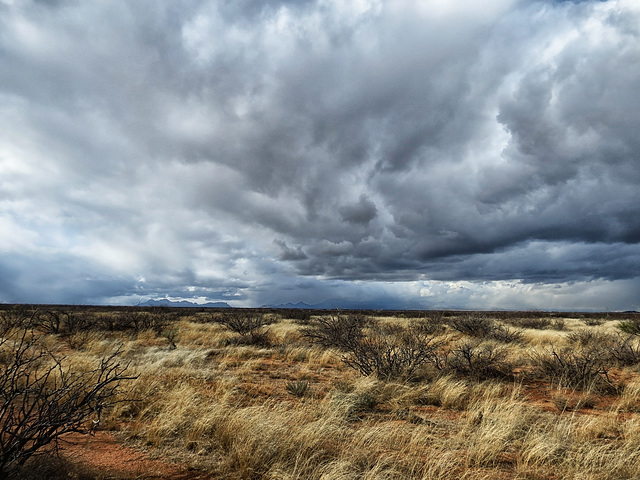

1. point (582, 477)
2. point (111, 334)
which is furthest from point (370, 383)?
point (111, 334)

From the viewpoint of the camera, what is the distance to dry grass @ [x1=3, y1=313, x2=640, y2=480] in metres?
4.45

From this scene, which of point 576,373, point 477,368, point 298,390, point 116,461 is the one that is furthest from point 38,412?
point 576,373

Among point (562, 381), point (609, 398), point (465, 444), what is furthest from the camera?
point (562, 381)

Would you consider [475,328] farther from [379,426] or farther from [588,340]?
[379,426]

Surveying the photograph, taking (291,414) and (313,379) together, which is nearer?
(291,414)

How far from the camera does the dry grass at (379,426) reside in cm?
445

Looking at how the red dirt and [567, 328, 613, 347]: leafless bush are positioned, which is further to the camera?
[567, 328, 613, 347]: leafless bush

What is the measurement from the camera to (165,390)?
7504 millimetres

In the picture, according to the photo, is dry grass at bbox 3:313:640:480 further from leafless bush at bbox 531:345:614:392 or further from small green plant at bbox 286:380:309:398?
leafless bush at bbox 531:345:614:392

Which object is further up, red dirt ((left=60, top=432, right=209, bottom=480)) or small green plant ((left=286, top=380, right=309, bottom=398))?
red dirt ((left=60, top=432, right=209, bottom=480))

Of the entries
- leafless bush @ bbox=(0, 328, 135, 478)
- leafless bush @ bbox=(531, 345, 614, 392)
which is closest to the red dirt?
leafless bush @ bbox=(0, 328, 135, 478)

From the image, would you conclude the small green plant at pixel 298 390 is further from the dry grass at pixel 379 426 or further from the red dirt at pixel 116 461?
the red dirt at pixel 116 461

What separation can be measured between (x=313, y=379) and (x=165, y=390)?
13.1 feet

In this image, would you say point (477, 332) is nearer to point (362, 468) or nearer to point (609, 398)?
point (609, 398)
